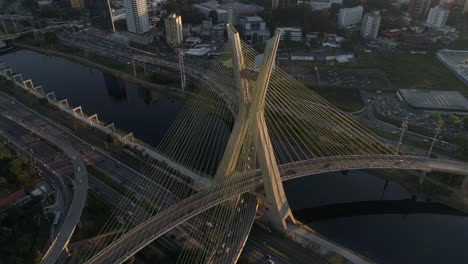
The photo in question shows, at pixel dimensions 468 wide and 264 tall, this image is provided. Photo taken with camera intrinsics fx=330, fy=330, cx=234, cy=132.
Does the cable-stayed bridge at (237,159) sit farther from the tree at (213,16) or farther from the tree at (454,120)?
the tree at (213,16)

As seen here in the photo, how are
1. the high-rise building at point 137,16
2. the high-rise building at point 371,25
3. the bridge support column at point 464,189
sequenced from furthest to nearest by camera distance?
the high-rise building at point 137,16, the high-rise building at point 371,25, the bridge support column at point 464,189

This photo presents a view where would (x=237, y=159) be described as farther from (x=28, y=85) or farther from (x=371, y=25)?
(x=371, y=25)

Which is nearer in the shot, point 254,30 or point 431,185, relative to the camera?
point 431,185

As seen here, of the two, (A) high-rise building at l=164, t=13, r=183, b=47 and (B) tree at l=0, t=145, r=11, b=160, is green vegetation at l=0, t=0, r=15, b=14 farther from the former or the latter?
(B) tree at l=0, t=145, r=11, b=160

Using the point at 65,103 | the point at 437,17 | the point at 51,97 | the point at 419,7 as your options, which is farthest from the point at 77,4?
the point at 437,17

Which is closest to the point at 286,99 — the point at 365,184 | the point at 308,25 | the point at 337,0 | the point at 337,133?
the point at 337,133

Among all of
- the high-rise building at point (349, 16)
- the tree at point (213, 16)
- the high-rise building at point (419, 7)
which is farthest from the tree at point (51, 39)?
the high-rise building at point (419, 7)
